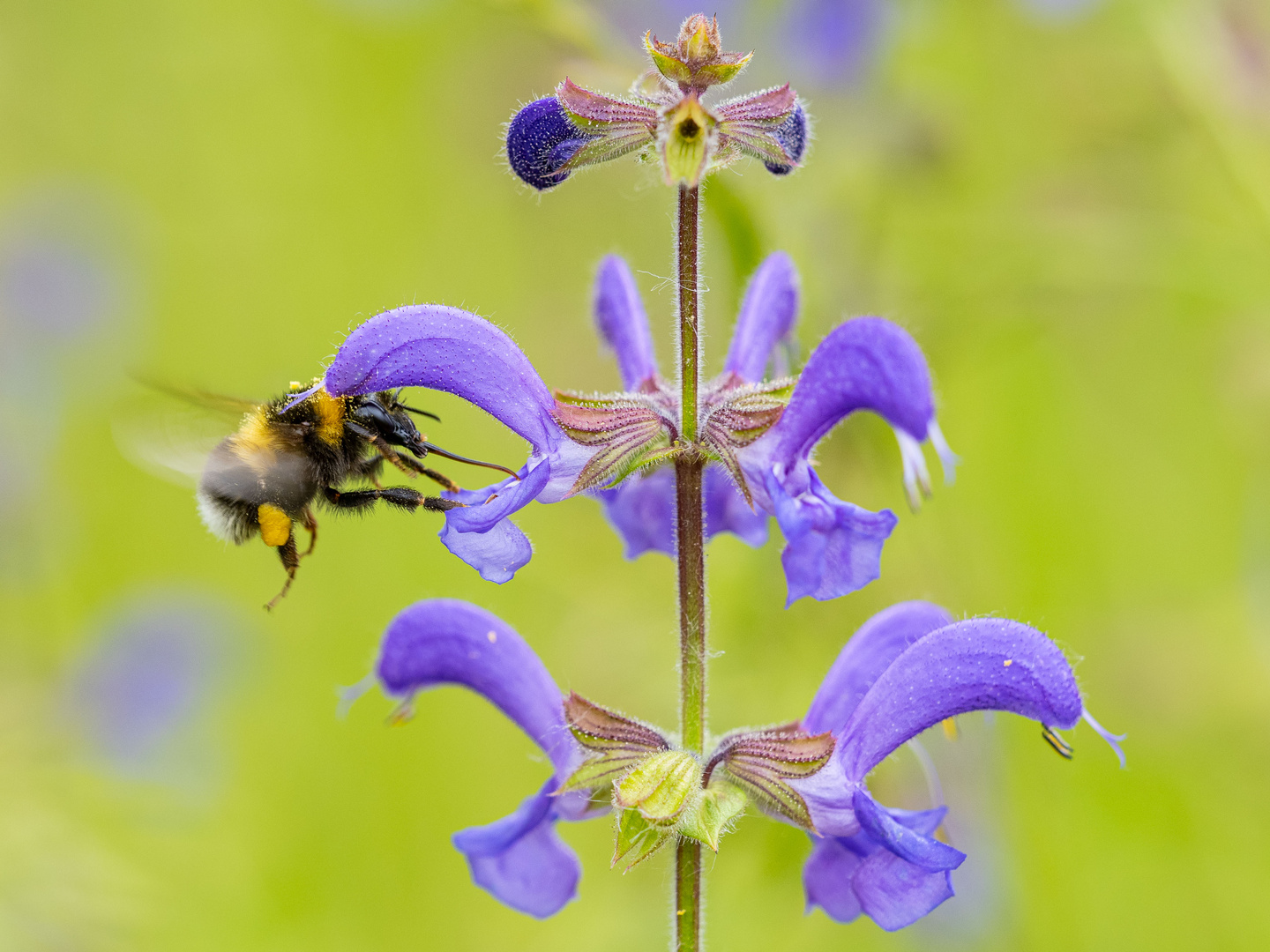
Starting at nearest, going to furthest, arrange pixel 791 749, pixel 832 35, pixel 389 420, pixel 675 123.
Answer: pixel 675 123
pixel 791 749
pixel 389 420
pixel 832 35

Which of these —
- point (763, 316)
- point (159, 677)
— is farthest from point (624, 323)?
point (159, 677)

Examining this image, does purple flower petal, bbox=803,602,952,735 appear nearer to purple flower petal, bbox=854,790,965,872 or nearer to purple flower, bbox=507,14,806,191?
purple flower petal, bbox=854,790,965,872

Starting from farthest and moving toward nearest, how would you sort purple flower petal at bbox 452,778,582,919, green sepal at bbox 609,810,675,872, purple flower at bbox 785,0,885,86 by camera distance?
1. purple flower at bbox 785,0,885,86
2. purple flower petal at bbox 452,778,582,919
3. green sepal at bbox 609,810,675,872

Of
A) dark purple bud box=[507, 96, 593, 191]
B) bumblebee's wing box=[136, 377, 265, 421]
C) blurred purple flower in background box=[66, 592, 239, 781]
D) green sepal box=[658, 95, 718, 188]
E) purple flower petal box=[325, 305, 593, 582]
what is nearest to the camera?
green sepal box=[658, 95, 718, 188]

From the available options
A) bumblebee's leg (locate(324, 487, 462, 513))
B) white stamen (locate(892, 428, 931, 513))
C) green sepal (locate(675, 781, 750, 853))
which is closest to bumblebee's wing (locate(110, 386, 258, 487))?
bumblebee's leg (locate(324, 487, 462, 513))

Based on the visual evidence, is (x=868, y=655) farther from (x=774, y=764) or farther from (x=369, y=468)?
(x=369, y=468)

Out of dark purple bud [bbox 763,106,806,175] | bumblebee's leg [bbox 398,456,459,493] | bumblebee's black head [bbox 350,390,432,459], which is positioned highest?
dark purple bud [bbox 763,106,806,175]
